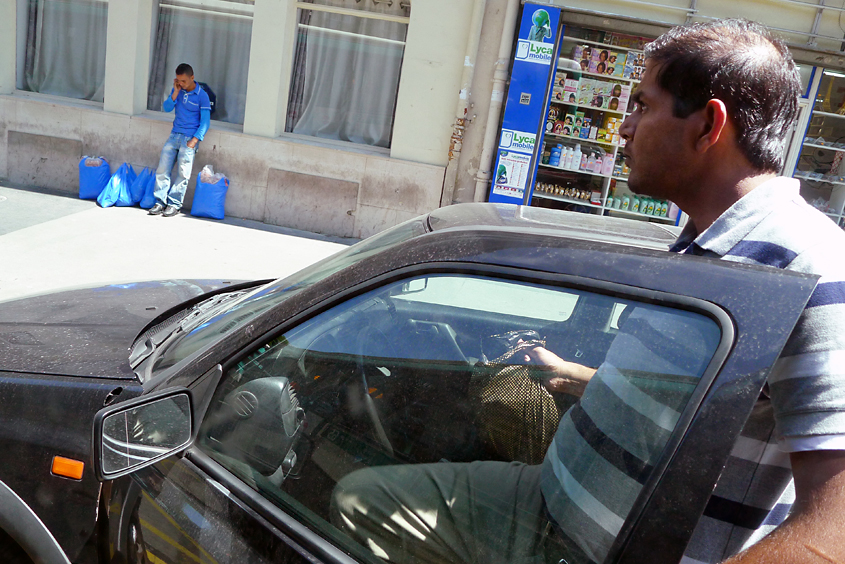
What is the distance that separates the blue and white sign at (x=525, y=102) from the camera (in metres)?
7.37

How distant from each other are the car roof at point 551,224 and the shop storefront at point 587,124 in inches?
229

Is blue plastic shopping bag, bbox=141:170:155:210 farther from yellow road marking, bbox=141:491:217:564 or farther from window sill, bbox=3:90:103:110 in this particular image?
yellow road marking, bbox=141:491:217:564

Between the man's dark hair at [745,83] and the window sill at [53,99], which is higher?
the man's dark hair at [745,83]

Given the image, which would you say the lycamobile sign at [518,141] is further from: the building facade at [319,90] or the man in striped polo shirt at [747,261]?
the man in striped polo shirt at [747,261]

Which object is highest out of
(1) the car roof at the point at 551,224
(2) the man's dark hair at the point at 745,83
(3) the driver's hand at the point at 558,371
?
(2) the man's dark hair at the point at 745,83

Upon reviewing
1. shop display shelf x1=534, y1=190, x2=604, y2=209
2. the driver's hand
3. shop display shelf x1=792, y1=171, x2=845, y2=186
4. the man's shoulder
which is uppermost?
shop display shelf x1=792, y1=171, x2=845, y2=186

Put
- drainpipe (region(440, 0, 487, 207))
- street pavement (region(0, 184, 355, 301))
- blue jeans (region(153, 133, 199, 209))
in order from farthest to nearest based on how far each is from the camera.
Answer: blue jeans (region(153, 133, 199, 209)), drainpipe (region(440, 0, 487, 207)), street pavement (region(0, 184, 355, 301))

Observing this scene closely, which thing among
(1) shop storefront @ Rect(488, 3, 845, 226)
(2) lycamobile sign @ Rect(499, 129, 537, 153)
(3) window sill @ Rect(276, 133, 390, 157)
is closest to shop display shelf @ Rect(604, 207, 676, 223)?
(1) shop storefront @ Rect(488, 3, 845, 226)

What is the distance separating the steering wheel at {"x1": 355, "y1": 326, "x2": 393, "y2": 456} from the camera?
4.57ft

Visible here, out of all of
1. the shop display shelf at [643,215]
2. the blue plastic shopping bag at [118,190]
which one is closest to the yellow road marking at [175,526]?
the shop display shelf at [643,215]

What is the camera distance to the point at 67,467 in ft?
5.00

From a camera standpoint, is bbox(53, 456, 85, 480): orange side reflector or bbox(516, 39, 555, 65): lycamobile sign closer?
bbox(53, 456, 85, 480): orange side reflector

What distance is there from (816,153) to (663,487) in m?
8.67

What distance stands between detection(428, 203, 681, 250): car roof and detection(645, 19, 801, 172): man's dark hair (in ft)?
1.05
